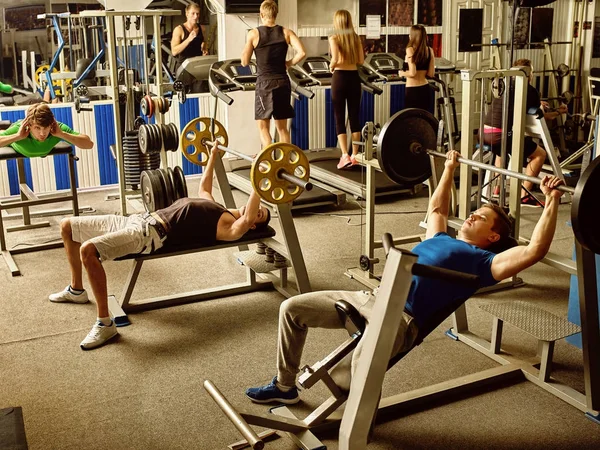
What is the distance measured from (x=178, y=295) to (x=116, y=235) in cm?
62

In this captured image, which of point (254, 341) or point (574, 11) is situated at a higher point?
point (574, 11)

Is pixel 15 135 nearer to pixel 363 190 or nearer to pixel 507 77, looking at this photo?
pixel 363 190

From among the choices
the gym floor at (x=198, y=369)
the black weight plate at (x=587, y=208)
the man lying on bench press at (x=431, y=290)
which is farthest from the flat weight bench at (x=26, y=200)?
the black weight plate at (x=587, y=208)

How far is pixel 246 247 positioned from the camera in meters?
4.62

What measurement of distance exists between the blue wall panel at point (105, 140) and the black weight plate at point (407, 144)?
3862 mm

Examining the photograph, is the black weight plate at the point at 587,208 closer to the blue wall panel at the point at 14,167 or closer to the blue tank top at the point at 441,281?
the blue tank top at the point at 441,281

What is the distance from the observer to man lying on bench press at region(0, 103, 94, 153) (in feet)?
15.1

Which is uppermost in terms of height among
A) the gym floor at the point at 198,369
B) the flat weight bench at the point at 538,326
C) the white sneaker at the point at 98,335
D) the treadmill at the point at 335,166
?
the treadmill at the point at 335,166

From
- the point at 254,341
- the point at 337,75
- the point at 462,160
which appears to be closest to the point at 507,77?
the point at 462,160

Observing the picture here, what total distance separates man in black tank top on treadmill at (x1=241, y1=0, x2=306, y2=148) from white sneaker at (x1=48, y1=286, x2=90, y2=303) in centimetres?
270

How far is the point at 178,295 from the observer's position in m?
3.98

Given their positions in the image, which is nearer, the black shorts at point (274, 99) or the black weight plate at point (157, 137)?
the black weight plate at point (157, 137)

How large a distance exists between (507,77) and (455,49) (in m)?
4.39

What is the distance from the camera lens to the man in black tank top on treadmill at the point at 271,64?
592 cm
